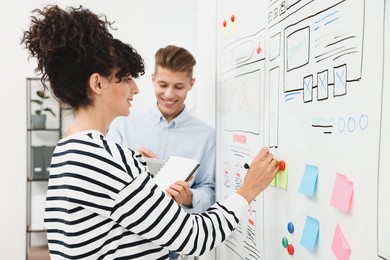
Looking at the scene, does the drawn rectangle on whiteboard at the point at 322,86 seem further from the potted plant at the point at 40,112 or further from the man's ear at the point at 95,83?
the potted plant at the point at 40,112

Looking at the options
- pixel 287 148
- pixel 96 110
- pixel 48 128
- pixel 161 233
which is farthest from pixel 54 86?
pixel 48 128

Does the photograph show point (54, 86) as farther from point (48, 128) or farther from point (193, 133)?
point (48, 128)

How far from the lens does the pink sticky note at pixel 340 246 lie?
697 millimetres

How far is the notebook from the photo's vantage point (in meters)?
1.17

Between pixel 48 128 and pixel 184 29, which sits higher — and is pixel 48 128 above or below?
below

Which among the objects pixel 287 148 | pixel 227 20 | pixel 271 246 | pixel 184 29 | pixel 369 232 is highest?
pixel 184 29

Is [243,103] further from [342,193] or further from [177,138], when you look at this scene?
[342,193]

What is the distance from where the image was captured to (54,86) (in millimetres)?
884

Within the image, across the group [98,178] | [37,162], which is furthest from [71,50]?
[37,162]

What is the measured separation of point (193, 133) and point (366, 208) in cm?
97

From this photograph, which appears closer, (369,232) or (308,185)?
(369,232)

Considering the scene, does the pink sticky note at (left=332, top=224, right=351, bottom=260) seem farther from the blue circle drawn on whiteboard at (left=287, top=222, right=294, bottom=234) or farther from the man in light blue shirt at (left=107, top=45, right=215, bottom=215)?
the man in light blue shirt at (left=107, top=45, right=215, bottom=215)

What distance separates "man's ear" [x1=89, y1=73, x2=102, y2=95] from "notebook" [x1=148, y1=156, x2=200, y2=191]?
0.40 meters

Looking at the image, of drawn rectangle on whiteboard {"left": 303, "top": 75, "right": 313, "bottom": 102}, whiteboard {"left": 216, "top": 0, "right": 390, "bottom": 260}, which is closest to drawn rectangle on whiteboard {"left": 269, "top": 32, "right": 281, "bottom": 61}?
whiteboard {"left": 216, "top": 0, "right": 390, "bottom": 260}
